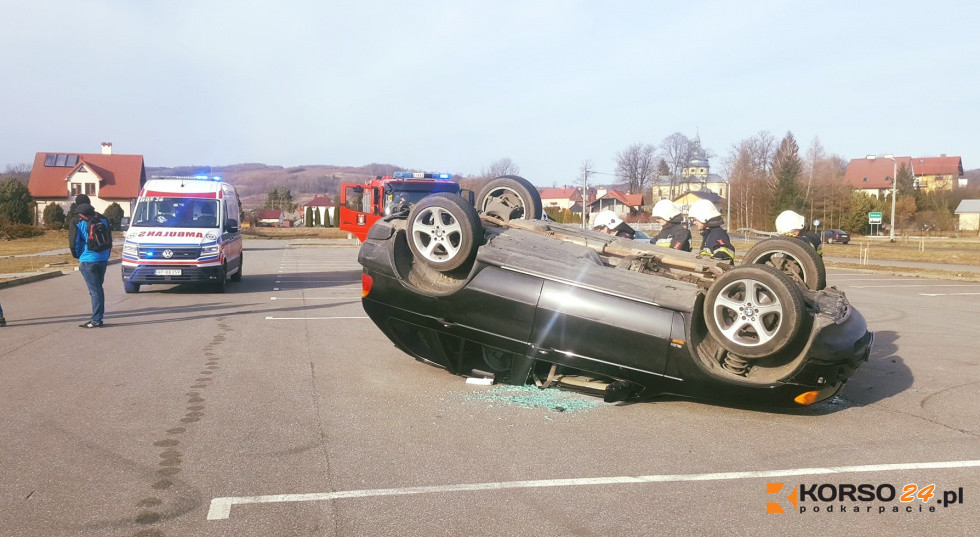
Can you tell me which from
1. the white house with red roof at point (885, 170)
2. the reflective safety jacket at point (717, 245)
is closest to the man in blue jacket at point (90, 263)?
the reflective safety jacket at point (717, 245)

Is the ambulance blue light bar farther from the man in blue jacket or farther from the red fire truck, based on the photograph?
the man in blue jacket

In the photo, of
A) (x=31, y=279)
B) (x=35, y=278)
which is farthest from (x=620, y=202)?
(x=31, y=279)

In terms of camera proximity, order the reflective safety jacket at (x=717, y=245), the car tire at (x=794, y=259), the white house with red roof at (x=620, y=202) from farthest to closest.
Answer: the white house with red roof at (x=620, y=202) → the reflective safety jacket at (x=717, y=245) → the car tire at (x=794, y=259)

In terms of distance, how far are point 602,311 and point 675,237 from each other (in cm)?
415

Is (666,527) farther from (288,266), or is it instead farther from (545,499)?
(288,266)

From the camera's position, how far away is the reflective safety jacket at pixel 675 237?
1015 centimetres

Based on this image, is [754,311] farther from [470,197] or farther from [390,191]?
[390,191]

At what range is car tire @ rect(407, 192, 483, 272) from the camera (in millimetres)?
7023

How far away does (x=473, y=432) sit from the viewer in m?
5.98

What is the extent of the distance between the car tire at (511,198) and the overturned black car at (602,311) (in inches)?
28.3

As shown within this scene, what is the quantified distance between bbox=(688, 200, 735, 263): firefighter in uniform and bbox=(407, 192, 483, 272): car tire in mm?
3055

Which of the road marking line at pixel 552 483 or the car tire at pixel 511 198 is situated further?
the car tire at pixel 511 198

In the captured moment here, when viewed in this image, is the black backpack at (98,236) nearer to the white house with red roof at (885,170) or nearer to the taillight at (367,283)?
the taillight at (367,283)

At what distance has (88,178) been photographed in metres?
85.5
